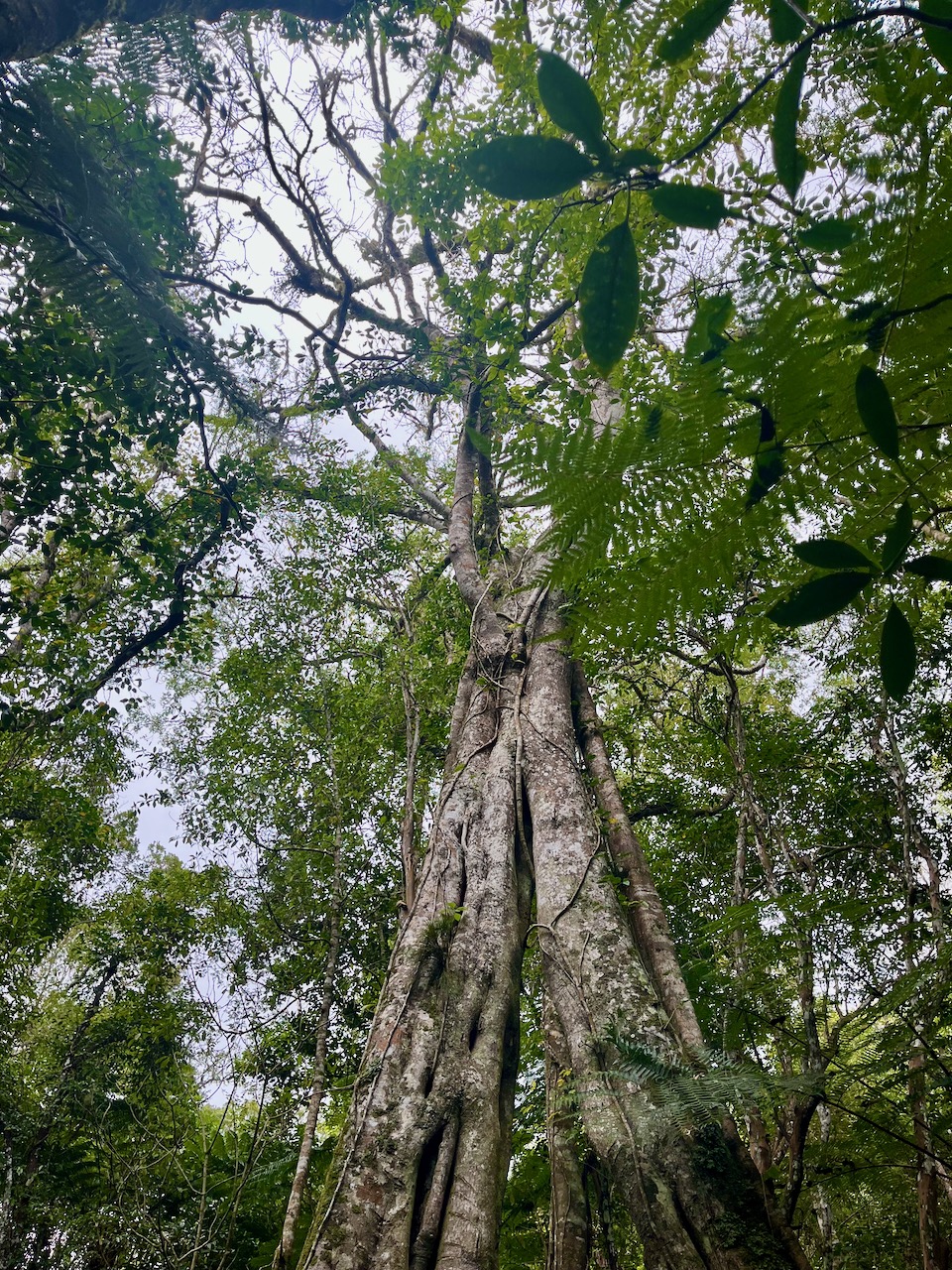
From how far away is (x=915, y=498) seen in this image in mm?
1061

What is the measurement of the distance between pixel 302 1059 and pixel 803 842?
4.64 m

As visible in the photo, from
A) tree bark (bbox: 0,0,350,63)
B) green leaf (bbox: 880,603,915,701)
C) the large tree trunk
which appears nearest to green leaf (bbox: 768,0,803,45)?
green leaf (bbox: 880,603,915,701)

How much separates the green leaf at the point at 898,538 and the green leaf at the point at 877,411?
0.17ft

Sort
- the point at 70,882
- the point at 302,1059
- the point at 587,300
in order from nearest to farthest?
the point at 587,300 < the point at 302,1059 < the point at 70,882

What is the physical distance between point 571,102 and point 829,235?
0.30 metres

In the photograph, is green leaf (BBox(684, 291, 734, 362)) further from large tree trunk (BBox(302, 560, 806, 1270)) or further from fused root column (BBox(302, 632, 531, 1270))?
fused root column (BBox(302, 632, 531, 1270))

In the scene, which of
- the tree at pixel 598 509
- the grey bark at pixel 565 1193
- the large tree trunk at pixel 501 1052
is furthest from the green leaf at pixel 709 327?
the grey bark at pixel 565 1193

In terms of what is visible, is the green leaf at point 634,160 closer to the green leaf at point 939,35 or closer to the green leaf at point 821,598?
the green leaf at point 939,35

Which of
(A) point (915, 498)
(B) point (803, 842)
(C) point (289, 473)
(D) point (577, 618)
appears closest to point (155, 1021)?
(C) point (289, 473)

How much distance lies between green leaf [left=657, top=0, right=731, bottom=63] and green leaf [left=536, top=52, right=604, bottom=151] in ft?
0.37

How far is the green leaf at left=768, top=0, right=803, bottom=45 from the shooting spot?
61cm

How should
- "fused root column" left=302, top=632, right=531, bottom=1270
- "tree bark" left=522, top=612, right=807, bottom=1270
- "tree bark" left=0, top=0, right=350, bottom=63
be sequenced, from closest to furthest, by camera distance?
"tree bark" left=522, top=612, right=807, bottom=1270 < "fused root column" left=302, top=632, right=531, bottom=1270 < "tree bark" left=0, top=0, right=350, bottom=63

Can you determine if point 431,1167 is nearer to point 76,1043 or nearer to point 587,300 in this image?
point 587,300

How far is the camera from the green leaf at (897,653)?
0.60 meters
